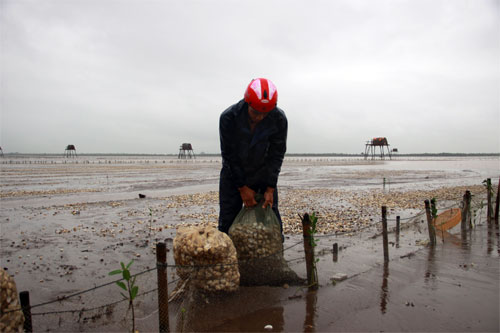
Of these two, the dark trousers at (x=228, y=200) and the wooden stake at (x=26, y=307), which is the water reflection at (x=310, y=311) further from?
the wooden stake at (x=26, y=307)

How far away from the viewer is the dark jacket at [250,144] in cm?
402

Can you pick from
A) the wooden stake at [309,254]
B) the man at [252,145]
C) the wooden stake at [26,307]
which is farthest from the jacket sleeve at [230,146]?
the wooden stake at [26,307]

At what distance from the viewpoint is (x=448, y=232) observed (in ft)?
23.9

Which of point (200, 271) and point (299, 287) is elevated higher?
point (200, 271)

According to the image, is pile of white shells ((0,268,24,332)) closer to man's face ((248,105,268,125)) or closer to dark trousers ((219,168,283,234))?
dark trousers ((219,168,283,234))

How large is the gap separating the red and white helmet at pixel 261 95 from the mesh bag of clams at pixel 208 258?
4.97 feet

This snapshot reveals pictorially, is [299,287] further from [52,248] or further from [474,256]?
[52,248]

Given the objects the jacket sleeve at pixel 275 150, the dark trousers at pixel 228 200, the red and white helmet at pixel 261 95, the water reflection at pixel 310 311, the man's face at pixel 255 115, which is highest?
the red and white helmet at pixel 261 95

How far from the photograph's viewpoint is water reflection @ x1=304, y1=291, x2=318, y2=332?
3.32 m

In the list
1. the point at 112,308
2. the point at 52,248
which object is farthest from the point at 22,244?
the point at 112,308

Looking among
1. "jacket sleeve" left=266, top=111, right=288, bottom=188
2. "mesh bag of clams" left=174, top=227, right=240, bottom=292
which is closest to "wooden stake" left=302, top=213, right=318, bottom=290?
"jacket sleeve" left=266, top=111, right=288, bottom=188

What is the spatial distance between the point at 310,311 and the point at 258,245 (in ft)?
3.11

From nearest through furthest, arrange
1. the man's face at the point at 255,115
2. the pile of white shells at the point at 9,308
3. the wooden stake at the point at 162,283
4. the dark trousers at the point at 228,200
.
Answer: the pile of white shells at the point at 9,308 < the wooden stake at the point at 162,283 < the man's face at the point at 255,115 < the dark trousers at the point at 228,200

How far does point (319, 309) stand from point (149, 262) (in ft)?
10.2
